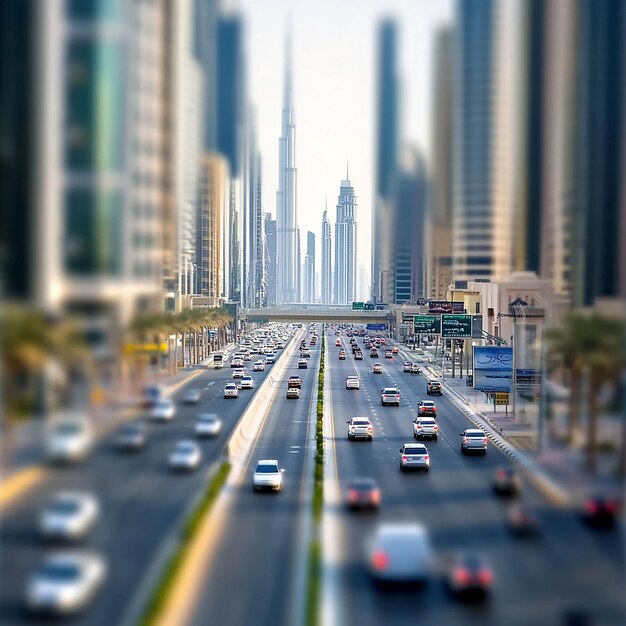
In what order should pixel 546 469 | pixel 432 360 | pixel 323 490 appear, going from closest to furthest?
1. pixel 546 469
2. pixel 323 490
3. pixel 432 360

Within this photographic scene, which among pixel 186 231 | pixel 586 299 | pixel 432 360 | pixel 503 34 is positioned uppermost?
pixel 503 34

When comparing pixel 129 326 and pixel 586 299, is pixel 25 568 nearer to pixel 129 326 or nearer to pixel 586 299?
pixel 129 326

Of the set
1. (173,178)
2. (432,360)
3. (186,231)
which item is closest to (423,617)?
(173,178)

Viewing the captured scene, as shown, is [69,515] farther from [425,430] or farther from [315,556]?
[425,430]

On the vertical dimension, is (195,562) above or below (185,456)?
below

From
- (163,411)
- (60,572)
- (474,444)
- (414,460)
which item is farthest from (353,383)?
(60,572)

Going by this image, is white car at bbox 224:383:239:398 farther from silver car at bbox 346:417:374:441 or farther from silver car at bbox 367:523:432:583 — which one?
silver car at bbox 367:523:432:583

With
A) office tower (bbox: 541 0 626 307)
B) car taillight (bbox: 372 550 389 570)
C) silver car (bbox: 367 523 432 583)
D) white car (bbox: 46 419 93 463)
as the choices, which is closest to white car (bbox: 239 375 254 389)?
office tower (bbox: 541 0 626 307)
